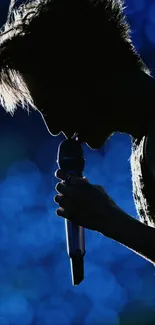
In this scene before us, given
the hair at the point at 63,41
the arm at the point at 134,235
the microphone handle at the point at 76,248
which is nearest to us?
the arm at the point at 134,235

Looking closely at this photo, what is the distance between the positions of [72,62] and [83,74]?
53mm

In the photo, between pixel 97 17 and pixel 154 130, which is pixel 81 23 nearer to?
pixel 97 17

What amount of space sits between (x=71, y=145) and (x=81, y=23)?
0.37 m

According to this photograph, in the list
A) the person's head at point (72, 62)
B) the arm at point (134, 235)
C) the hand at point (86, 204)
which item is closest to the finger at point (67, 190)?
the hand at point (86, 204)

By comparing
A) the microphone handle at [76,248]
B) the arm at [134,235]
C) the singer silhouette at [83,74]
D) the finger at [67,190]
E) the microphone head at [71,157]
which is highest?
the singer silhouette at [83,74]

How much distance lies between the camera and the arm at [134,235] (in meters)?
1.25

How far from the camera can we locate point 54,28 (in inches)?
61.2

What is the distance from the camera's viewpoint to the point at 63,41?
1.56 meters

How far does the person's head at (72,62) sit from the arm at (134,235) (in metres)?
0.33

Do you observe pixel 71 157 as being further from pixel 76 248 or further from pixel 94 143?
pixel 76 248

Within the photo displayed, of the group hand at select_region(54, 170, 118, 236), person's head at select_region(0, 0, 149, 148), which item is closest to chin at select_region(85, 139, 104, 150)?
person's head at select_region(0, 0, 149, 148)

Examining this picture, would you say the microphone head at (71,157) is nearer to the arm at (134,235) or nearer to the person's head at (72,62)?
the person's head at (72,62)

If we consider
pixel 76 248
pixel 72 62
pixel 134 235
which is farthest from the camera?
pixel 72 62

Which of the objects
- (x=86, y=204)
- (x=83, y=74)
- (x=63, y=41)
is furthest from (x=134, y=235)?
(x=63, y=41)
